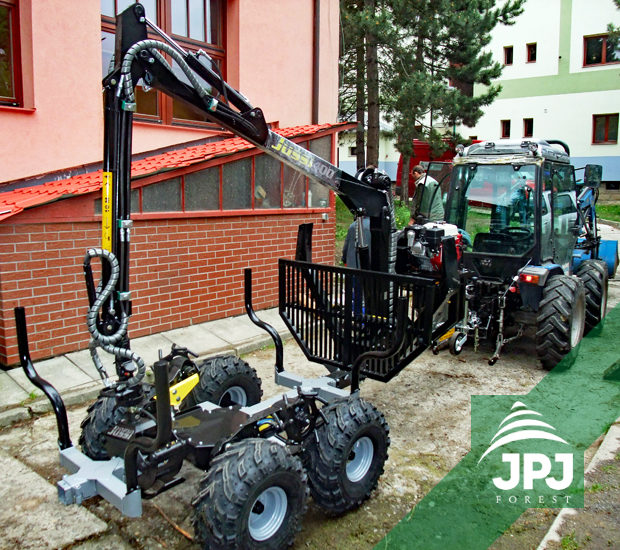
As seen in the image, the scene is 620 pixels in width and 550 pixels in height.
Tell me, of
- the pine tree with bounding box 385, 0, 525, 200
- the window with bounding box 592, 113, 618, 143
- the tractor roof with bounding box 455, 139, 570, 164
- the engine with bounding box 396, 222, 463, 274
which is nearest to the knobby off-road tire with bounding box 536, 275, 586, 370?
the engine with bounding box 396, 222, 463, 274

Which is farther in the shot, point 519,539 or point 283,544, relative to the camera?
point 519,539

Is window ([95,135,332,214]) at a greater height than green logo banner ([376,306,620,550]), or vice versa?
window ([95,135,332,214])

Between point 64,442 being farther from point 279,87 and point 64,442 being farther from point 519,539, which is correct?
point 279,87

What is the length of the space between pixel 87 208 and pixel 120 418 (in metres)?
3.10

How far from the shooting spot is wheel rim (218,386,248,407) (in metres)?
4.56

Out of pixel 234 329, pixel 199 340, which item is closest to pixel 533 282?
pixel 234 329

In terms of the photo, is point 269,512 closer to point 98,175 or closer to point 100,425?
point 100,425

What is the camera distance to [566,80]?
1013 inches

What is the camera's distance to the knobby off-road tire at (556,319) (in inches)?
234

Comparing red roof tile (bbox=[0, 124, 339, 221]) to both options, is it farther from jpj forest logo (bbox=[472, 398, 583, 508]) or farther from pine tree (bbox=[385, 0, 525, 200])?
pine tree (bbox=[385, 0, 525, 200])

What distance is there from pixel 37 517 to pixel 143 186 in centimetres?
394

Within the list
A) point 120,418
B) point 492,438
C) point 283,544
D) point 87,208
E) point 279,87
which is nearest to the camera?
point 283,544

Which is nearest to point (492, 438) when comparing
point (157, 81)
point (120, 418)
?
point (120, 418)

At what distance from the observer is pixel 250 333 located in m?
7.33
